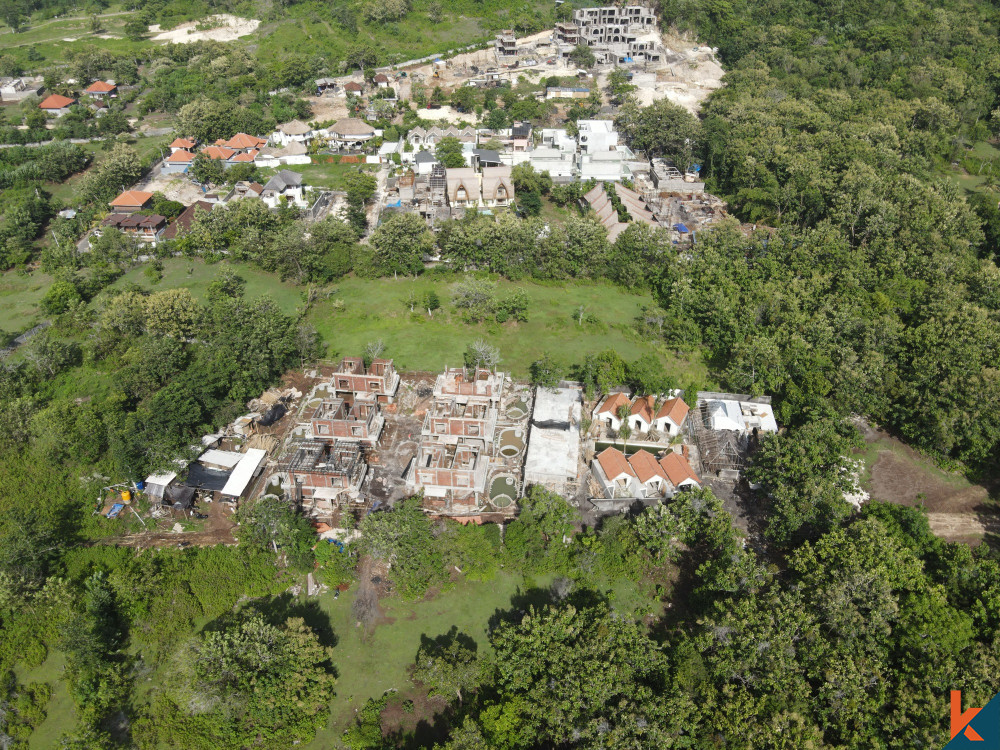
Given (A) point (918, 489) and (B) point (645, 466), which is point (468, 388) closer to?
(B) point (645, 466)

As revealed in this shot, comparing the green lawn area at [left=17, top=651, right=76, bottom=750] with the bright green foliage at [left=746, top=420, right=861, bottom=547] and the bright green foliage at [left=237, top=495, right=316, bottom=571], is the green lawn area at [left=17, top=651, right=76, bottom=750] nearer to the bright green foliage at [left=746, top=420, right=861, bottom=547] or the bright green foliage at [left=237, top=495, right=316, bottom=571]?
the bright green foliage at [left=237, top=495, right=316, bottom=571]

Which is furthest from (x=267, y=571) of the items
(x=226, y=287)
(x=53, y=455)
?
(x=226, y=287)

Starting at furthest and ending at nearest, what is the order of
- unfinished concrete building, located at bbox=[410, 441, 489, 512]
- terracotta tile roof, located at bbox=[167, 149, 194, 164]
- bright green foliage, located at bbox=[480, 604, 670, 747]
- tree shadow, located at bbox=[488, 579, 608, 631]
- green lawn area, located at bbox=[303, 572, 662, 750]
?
terracotta tile roof, located at bbox=[167, 149, 194, 164]
unfinished concrete building, located at bbox=[410, 441, 489, 512]
tree shadow, located at bbox=[488, 579, 608, 631]
green lawn area, located at bbox=[303, 572, 662, 750]
bright green foliage, located at bbox=[480, 604, 670, 747]

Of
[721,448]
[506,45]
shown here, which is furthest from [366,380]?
[506,45]

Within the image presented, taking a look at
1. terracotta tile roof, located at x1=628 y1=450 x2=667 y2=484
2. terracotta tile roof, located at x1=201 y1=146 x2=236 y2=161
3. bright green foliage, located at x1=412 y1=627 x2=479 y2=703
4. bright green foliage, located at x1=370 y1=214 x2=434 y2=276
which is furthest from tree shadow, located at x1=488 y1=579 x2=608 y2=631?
terracotta tile roof, located at x1=201 y1=146 x2=236 y2=161

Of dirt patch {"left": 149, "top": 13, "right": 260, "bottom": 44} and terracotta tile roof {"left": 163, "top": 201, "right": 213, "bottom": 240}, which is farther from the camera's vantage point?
dirt patch {"left": 149, "top": 13, "right": 260, "bottom": 44}

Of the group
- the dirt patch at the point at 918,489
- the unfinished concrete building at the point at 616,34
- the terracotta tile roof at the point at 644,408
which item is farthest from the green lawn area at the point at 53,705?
the unfinished concrete building at the point at 616,34

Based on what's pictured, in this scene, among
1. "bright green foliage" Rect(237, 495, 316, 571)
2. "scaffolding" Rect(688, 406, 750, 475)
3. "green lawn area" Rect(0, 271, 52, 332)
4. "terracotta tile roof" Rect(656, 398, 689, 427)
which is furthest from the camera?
"green lawn area" Rect(0, 271, 52, 332)
